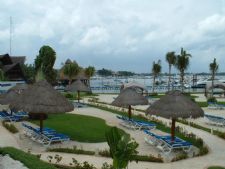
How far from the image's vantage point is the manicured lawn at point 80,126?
17.7m

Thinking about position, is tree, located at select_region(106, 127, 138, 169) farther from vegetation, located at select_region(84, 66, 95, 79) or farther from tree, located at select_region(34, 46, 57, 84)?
vegetation, located at select_region(84, 66, 95, 79)

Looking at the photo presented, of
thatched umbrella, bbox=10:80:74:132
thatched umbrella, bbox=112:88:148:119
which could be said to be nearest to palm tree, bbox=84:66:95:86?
thatched umbrella, bbox=112:88:148:119

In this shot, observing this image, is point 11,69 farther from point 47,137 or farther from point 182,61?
point 47,137

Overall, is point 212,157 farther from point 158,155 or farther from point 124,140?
point 124,140

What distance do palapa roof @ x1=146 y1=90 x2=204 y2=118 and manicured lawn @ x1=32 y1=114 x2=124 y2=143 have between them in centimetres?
309

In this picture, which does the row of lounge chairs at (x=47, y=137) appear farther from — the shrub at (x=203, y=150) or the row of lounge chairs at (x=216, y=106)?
the row of lounge chairs at (x=216, y=106)

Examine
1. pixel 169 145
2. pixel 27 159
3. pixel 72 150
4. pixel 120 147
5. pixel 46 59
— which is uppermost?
pixel 46 59

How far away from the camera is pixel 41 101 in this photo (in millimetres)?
17656

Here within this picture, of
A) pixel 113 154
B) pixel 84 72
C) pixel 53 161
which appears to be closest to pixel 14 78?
pixel 84 72

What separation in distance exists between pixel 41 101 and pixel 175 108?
6.54 m

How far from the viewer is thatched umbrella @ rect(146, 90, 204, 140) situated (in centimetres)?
1598

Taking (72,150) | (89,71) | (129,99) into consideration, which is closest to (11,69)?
(89,71)

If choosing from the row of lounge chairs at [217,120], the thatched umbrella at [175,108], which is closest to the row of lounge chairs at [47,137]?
the thatched umbrella at [175,108]

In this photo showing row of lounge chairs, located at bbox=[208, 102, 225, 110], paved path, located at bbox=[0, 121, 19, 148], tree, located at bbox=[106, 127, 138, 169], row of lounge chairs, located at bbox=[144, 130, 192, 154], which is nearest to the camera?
tree, located at bbox=[106, 127, 138, 169]
